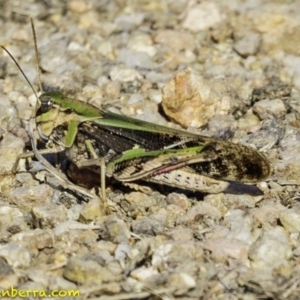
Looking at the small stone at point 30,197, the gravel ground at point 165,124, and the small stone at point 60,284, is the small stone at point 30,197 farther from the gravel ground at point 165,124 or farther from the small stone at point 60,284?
the small stone at point 60,284

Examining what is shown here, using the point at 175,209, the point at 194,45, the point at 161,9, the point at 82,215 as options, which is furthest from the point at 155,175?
the point at 161,9

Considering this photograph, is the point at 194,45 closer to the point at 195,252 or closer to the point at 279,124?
the point at 279,124

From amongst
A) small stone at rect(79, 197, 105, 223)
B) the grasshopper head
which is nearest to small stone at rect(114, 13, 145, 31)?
the grasshopper head

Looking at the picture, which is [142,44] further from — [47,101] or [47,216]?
A: [47,216]

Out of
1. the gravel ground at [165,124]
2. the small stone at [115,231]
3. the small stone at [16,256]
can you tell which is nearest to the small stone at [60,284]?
the gravel ground at [165,124]

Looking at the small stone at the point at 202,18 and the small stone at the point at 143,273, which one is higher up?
the small stone at the point at 202,18

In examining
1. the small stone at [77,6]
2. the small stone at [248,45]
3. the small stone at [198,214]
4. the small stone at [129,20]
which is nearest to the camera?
the small stone at [198,214]

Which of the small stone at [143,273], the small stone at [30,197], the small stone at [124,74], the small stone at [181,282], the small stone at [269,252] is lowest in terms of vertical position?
the small stone at [30,197]
